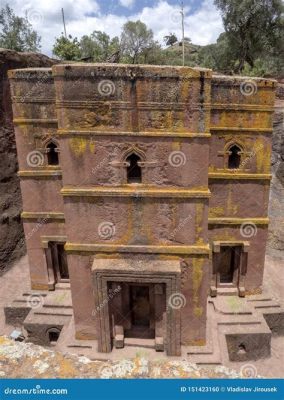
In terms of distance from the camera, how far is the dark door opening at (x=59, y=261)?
12319 mm

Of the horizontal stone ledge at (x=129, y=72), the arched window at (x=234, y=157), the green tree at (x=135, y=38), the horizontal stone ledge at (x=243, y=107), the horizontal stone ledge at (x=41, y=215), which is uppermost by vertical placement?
the green tree at (x=135, y=38)

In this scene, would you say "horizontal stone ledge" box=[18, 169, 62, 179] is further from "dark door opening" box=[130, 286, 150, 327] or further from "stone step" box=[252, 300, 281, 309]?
"stone step" box=[252, 300, 281, 309]

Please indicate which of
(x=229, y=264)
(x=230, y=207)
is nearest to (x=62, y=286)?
(x=229, y=264)

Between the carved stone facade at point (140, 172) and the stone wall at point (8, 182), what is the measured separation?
18.6 feet

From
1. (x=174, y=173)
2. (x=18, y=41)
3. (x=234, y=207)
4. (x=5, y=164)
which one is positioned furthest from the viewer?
(x=18, y=41)

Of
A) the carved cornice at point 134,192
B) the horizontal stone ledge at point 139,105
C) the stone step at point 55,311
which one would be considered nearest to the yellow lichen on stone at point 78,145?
the horizontal stone ledge at point 139,105

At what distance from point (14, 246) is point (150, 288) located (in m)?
9.92

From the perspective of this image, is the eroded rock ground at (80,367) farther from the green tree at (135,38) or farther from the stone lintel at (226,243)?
the green tree at (135,38)

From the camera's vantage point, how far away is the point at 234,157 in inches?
Result: 440

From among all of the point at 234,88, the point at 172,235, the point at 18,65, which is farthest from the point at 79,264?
the point at 18,65

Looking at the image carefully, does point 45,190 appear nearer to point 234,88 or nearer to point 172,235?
point 172,235

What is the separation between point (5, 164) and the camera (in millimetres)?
16078

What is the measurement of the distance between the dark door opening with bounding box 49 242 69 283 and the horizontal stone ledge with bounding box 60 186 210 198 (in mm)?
4731

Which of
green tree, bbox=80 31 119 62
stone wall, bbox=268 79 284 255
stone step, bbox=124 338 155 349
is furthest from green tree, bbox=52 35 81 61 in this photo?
stone step, bbox=124 338 155 349
